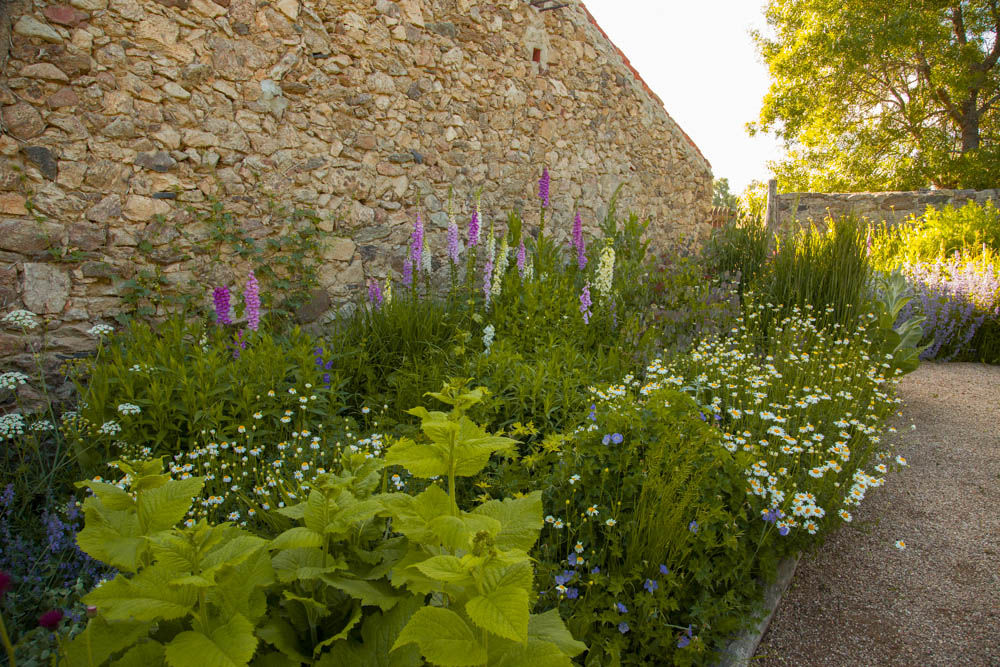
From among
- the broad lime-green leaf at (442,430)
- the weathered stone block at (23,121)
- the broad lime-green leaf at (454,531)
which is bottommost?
the broad lime-green leaf at (454,531)

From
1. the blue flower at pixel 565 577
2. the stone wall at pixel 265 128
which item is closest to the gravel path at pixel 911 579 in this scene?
the blue flower at pixel 565 577

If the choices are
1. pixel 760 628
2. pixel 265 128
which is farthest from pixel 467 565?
pixel 265 128

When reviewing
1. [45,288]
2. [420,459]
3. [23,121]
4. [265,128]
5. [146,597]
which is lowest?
[146,597]

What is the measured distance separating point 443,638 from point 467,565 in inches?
6.5

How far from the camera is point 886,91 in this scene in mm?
16453

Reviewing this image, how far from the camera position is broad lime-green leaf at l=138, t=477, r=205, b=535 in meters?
1.25

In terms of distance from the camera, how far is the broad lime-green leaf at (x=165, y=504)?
1.25 meters

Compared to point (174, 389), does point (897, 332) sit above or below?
above

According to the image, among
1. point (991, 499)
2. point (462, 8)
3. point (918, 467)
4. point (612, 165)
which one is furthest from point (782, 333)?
point (462, 8)

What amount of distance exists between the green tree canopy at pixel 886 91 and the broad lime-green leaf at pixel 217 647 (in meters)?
18.6

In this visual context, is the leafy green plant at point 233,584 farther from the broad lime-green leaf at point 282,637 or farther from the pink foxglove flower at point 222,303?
the pink foxglove flower at point 222,303

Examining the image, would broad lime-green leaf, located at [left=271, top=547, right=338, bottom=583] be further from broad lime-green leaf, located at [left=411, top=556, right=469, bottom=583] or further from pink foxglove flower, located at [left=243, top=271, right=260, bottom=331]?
pink foxglove flower, located at [left=243, top=271, right=260, bottom=331]

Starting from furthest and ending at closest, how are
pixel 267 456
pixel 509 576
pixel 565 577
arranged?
pixel 267 456
pixel 565 577
pixel 509 576

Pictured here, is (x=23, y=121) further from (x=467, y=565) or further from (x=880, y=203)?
(x=880, y=203)
